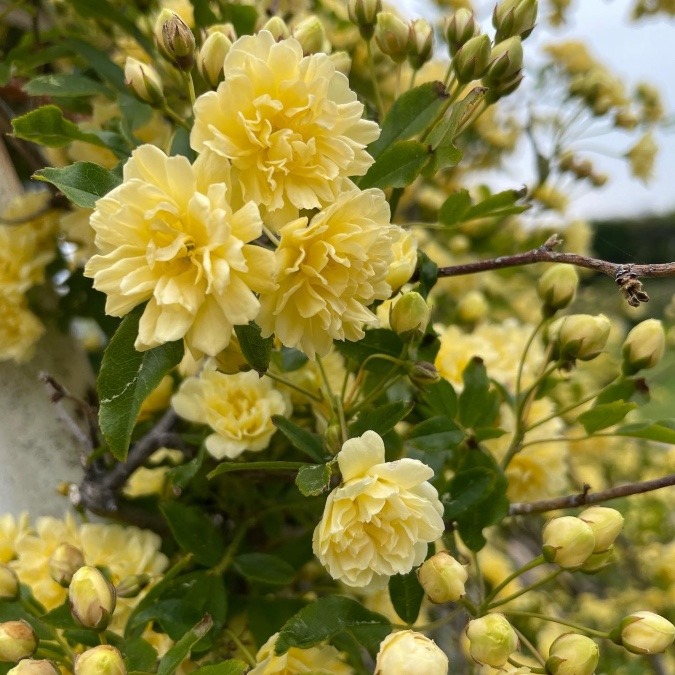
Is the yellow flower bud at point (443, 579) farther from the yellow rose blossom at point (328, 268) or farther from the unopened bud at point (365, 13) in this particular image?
the unopened bud at point (365, 13)

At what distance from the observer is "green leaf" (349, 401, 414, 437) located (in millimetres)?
Result: 419

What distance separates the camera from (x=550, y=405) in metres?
0.66

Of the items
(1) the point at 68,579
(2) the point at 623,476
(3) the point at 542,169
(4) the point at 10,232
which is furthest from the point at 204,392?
(2) the point at 623,476

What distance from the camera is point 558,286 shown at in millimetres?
542

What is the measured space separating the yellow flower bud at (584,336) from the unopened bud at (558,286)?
4 centimetres

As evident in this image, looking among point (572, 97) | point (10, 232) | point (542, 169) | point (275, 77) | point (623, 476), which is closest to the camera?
point (275, 77)

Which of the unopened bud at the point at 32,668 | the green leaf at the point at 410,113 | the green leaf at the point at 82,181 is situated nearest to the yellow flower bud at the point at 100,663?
the unopened bud at the point at 32,668

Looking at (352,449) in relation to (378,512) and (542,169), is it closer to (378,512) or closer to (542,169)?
(378,512)

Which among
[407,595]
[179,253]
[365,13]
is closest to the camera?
[179,253]

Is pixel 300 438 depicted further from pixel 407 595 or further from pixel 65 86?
pixel 65 86

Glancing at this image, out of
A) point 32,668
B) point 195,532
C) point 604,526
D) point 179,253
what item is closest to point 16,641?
point 32,668

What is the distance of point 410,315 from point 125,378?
0.18 metres

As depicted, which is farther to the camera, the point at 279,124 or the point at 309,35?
the point at 309,35

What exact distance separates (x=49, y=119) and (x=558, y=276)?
0.40 meters
